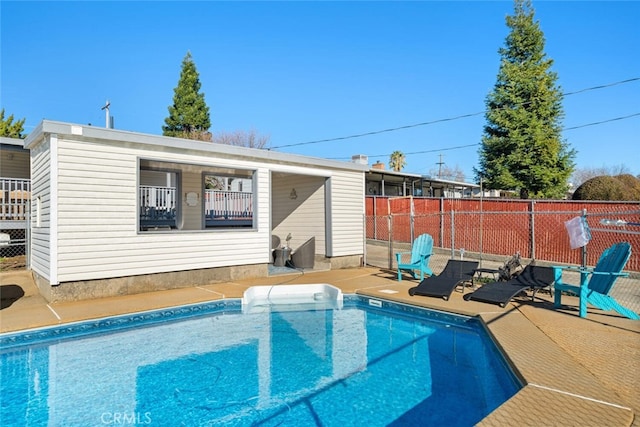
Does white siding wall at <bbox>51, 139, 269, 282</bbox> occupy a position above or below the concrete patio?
above

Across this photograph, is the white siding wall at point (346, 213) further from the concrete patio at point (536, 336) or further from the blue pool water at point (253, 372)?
the blue pool water at point (253, 372)

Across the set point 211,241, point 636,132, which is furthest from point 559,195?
point 211,241

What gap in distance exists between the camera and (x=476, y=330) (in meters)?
5.45

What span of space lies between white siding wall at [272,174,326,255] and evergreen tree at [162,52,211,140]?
1697cm

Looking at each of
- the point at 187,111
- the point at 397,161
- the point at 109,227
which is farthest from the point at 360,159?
the point at 397,161

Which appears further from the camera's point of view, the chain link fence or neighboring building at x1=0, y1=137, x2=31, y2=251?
neighboring building at x1=0, y1=137, x2=31, y2=251

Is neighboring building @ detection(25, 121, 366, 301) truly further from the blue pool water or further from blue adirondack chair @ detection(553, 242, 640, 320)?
blue adirondack chair @ detection(553, 242, 640, 320)

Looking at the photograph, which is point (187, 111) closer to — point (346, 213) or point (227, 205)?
point (227, 205)

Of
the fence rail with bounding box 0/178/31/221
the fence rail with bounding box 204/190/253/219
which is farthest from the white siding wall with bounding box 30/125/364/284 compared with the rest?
the fence rail with bounding box 204/190/253/219

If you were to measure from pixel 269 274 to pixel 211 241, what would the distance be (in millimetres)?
1964

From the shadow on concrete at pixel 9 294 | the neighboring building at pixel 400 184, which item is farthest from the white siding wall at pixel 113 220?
the neighboring building at pixel 400 184

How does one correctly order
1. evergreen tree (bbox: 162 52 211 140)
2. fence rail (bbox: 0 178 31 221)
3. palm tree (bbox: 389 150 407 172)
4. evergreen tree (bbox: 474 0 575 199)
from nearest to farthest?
fence rail (bbox: 0 178 31 221) < evergreen tree (bbox: 474 0 575 199) < evergreen tree (bbox: 162 52 211 140) < palm tree (bbox: 389 150 407 172)

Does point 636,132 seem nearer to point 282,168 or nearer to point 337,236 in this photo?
point 337,236

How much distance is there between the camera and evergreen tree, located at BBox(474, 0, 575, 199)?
57.9 feet
